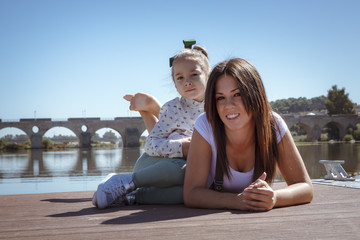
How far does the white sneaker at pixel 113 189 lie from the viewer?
5.83ft

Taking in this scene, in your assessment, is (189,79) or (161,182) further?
(189,79)

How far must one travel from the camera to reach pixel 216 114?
1688 millimetres

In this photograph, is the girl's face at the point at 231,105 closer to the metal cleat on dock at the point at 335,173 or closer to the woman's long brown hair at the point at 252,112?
the woman's long brown hair at the point at 252,112

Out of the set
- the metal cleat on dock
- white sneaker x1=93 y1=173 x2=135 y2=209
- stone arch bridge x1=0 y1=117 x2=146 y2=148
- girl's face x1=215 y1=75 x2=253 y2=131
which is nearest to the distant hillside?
stone arch bridge x1=0 y1=117 x2=146 y2=148

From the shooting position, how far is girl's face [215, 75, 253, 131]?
1.55 m

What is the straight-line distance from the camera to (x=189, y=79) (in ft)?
7.09

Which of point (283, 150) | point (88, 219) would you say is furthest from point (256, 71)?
point (88, 219)

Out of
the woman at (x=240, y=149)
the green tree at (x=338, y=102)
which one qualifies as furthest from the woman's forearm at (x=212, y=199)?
the green tree at (x=338, y=102)

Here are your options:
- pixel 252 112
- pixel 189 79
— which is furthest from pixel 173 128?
pixel 252 112

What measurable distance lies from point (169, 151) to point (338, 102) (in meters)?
42.6

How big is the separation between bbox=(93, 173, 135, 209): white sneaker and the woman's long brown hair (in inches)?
20.4

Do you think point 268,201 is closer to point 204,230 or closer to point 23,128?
point 204,230

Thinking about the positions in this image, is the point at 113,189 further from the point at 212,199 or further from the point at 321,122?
the point at 321,122

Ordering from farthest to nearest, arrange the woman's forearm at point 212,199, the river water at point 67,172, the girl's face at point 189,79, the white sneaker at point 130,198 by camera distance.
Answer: the river water at point 67,172 → the girl's face at point 189,79 → the white sneaker at point 130,198 → the woman's forearm at point 212,199
